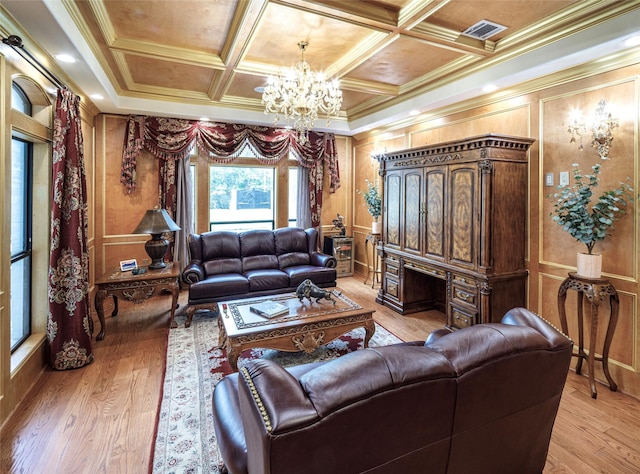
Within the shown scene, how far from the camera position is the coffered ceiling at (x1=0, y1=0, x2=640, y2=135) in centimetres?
250

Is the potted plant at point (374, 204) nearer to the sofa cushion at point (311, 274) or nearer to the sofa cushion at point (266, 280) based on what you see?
the sofa cushion at point (311, 274)

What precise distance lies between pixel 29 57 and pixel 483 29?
3572 mm

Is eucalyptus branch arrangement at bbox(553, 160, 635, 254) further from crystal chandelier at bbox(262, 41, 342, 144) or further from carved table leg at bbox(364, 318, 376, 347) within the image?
crystal chandelier at bbox(262, 41, 342, 144)

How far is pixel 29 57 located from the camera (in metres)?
A: 2.43

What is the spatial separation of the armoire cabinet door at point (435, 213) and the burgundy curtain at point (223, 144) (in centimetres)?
264

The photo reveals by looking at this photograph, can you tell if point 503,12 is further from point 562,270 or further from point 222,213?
point 222,213

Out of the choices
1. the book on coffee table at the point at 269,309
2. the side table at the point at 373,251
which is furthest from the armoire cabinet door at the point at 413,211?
the book on coffee table at the point at 269,309

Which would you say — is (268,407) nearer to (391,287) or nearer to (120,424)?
(120,424)

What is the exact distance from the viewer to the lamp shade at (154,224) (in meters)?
4.01

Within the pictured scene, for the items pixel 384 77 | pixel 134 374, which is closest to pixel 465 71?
pixel 384 77

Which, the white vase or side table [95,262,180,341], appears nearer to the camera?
the white vase

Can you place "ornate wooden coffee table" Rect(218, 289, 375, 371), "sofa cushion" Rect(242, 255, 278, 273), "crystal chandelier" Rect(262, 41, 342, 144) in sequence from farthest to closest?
1. "sofa cushion" Rect(242, 255, 278, 273)
2. "crystal chandelier" Rect(262, 41, 342, 144)
3. "ornate wooden coffee table" Rect(218, 289, 375, 371)

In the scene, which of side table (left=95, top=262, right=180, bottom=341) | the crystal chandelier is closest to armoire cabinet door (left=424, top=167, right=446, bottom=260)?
the crystal chandelier

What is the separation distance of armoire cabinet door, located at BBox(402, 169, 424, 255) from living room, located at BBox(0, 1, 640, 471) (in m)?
0.83
